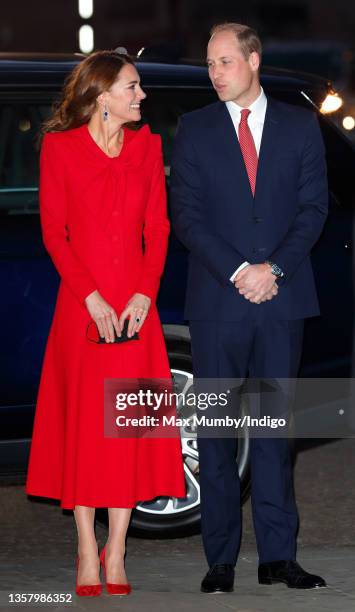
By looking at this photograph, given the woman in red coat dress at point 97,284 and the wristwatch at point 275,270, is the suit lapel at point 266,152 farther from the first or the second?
the woman in red coat dress at point 97,284

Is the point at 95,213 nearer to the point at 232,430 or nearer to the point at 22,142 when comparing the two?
the point at 232,430

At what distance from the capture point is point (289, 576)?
5.93 metres

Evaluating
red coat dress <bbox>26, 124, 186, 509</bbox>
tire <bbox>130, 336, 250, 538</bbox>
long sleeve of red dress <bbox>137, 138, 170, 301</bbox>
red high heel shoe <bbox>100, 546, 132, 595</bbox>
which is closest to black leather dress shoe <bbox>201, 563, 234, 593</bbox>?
red high heel shoe <bbox>100, 546, 132, 595</bbox>

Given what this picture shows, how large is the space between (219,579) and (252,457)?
46 centimetres

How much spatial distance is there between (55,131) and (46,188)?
24 centimetres

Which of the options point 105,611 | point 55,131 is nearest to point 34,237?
point 55,131

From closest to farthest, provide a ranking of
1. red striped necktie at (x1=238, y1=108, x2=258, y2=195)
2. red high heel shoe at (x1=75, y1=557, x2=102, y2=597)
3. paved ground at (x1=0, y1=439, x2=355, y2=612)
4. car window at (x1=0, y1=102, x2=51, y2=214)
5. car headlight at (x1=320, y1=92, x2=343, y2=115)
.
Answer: paved ground at (x1=0, y1=439, x2=355, y2=612) → red high heel shoe at (x1=75, y1=557, x2=102, y2=597) → red striped necktie at (x1=238, y1=108, x2=258, y2=195) → car window at (x1=0, y1=102, x2=51, y2=214) → car headlight at (x1=320, y1=92, x2=343, y2=115)

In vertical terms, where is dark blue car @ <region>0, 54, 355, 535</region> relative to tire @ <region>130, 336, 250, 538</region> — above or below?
above

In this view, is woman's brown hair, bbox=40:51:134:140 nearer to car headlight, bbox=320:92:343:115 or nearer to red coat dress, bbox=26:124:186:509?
red coat dress, bbox=26:124:186:509

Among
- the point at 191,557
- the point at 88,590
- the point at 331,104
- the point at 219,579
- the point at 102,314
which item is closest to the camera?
the point at 102,314

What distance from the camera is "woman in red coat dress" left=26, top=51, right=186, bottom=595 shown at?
582 centimetres

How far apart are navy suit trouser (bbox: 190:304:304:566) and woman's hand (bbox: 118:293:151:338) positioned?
10.3 inches

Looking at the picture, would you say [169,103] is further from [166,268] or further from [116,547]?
[116,547]

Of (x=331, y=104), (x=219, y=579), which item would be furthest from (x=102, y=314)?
(x=331, y=104)
